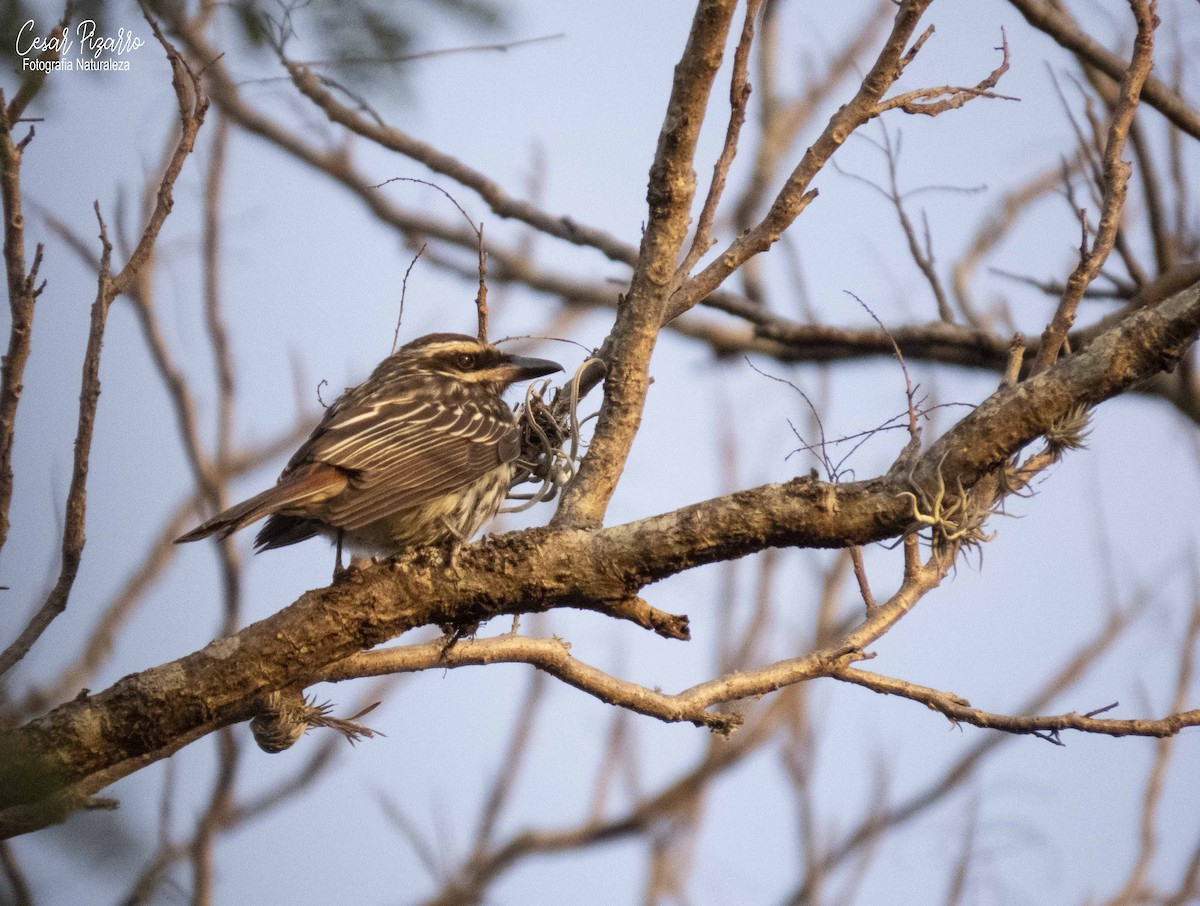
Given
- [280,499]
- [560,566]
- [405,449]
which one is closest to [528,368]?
[405,449]

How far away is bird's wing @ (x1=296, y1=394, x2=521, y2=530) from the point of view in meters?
5.12

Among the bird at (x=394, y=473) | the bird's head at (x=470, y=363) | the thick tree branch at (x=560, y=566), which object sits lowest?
the thick tree branch at (x=560, y=566)

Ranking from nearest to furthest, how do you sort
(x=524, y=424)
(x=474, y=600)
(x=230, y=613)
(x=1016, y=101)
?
1. (x=474, y=600)
2. (x=1016, y=101)
3. (x=524, y=424)
4. (x=230, y=613)

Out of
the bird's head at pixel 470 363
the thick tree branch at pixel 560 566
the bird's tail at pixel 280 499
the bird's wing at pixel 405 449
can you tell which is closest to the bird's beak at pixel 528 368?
the bird's head at pixel 470 363

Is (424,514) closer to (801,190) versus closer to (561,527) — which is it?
(561,527)

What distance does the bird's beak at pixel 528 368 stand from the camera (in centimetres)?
678

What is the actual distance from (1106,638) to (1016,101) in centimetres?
684

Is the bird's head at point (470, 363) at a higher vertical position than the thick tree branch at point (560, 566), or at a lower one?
higher

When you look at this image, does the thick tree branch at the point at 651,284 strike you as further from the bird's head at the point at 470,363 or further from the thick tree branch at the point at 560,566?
the bird's head at the point at 470,363

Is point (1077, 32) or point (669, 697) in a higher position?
point (1077, 32)

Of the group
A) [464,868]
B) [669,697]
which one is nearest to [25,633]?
[669,697]

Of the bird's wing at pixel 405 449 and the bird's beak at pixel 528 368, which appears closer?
the bird's wing at pixel 405 449

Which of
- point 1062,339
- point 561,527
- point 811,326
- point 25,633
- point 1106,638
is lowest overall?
point 25,633

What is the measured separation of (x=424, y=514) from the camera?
210 inches
